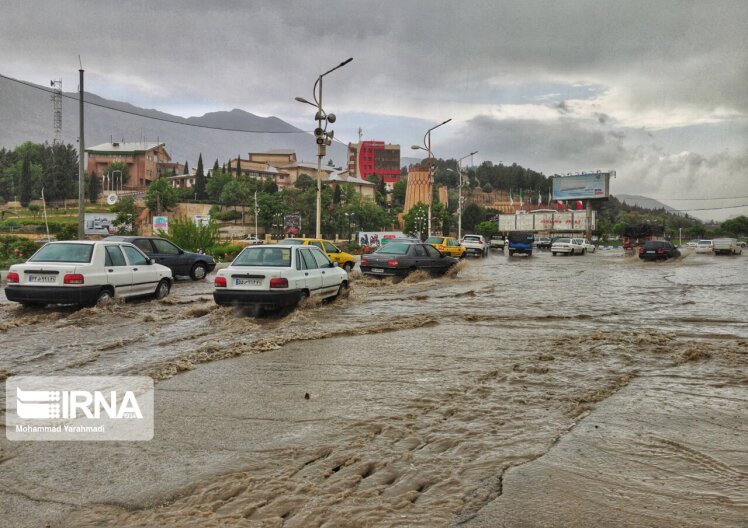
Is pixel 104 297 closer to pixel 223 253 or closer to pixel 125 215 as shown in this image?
pixel 223 253

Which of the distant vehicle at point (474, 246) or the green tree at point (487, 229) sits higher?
the green tree at point (487, 229)

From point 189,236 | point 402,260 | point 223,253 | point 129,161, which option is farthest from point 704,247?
point 129,161

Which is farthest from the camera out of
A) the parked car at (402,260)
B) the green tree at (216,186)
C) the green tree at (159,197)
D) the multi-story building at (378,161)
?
the multi-story building at (378,161)

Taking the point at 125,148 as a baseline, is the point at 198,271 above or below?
below

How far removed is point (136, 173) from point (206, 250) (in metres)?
106

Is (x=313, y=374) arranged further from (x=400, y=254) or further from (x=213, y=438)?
(x=400, y=254)

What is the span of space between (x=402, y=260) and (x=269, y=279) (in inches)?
359

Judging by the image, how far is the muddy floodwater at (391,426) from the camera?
3441 millimetres

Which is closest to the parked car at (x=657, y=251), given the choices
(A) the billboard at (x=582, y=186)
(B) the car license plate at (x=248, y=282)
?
(B) the car license plate at (x=248, y=282)

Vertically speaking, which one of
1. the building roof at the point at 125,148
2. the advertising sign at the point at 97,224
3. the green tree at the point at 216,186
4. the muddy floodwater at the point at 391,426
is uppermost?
the building roof at the point at 125,148

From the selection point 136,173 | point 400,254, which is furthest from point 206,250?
point 136,173

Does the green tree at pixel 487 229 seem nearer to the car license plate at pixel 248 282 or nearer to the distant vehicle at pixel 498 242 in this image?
the distant vehicle at pixel 498 242

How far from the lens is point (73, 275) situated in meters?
10.7

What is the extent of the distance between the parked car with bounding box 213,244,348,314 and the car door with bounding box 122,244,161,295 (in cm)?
252
